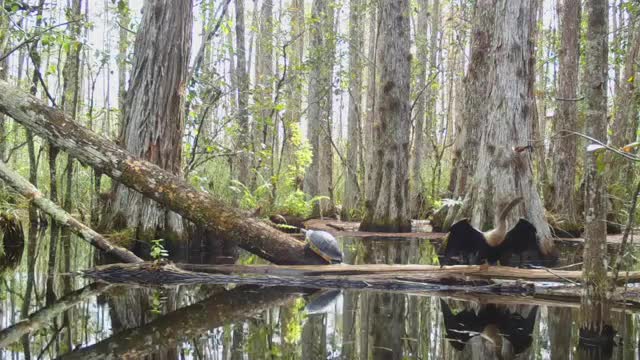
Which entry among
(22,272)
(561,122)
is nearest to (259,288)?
(22,272)

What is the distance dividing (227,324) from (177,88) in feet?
15.8

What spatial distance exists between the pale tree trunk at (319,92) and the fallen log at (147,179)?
32.8ft

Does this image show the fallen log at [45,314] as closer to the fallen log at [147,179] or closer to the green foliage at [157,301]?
the green foliage at [157,301]

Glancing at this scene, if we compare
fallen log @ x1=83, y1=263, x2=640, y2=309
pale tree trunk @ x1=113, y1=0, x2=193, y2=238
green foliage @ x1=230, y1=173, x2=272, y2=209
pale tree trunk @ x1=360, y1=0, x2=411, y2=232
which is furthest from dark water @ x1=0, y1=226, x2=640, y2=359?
pale tree trunk @ x1=360, y1=0, x2=411, y2=232

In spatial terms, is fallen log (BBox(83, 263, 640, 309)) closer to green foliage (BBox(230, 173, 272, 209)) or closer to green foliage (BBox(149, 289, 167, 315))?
green foliage (BBox(149, 289, 167, 315))

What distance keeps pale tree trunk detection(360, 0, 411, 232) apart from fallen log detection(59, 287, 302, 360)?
7.62 meters

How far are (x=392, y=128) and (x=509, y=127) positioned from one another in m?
4.90

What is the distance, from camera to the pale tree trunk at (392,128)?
42.5ft

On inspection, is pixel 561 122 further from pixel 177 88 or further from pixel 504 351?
pixel 504 351

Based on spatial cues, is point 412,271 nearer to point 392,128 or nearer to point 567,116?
point 392,128


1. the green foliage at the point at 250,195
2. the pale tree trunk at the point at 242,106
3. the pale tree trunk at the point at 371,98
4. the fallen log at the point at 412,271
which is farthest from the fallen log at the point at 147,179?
the pale tree trunk at the point at 371,98

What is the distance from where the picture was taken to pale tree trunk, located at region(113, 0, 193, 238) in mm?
7664

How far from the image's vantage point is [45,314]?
166 inches

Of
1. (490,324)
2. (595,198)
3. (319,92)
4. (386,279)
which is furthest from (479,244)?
(319,92)
